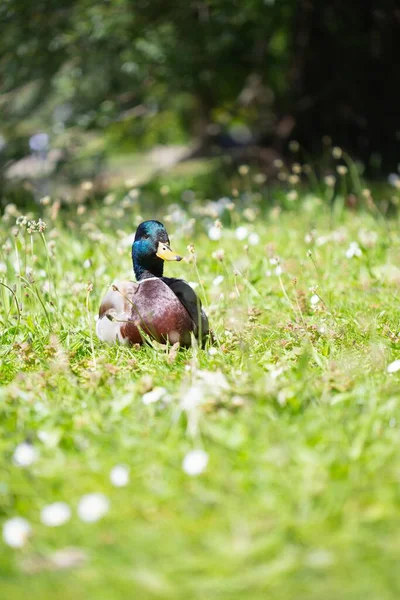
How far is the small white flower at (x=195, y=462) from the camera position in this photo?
1965mm

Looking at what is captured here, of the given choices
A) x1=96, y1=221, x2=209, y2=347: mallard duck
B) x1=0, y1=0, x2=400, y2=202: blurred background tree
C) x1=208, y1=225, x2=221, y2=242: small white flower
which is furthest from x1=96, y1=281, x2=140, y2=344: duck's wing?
x1=0, y1=0, x2=400, y2=202: blurred background tree

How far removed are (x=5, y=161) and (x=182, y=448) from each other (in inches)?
203

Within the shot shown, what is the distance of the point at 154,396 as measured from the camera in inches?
95.7

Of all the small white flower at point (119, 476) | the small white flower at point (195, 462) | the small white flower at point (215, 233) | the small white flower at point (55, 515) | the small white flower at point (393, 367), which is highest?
the small white flower at point (55, 515)

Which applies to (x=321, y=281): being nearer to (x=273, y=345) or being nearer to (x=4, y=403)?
(x=273, y=345)

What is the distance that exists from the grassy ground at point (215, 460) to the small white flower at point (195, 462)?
0.14ft

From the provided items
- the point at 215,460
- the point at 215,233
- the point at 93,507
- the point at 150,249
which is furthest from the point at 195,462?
the point at 215,233

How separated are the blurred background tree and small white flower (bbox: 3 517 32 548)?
511cm

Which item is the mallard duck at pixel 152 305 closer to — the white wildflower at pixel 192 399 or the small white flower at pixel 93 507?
the white wildflower at pixel 192 399

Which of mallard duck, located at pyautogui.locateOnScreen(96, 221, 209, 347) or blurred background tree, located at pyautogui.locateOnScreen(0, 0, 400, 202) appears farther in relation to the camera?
blurred background tree, located at pyautogui.locateOnScreen(0, 0, 400, 202)

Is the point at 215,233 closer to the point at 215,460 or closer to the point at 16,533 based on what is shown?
the point at 215,460

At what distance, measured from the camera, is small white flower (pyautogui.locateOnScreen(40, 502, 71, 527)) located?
1.85 meters

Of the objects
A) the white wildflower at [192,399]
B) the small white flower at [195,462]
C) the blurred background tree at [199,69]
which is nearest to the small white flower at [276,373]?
the white wildflower at [192,399]

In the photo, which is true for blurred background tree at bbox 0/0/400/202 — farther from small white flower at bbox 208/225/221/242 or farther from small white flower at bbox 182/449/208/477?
small white flower at bbox 182/449/208/477
